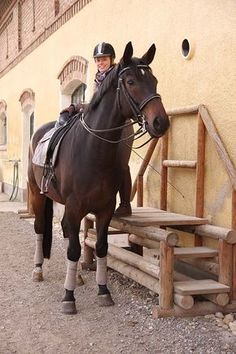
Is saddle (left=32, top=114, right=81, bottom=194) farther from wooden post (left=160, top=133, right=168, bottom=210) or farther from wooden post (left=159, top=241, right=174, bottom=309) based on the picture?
wooden post (left=159, top=241, right=174, bottom=309)

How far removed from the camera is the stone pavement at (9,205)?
447 inches

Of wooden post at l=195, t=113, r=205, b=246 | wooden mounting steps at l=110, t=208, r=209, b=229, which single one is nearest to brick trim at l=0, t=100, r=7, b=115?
wooden mounting steps at l=110, t=208, r=209, b=229

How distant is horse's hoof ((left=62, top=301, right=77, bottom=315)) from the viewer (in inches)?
161

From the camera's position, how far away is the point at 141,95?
11.2 ft

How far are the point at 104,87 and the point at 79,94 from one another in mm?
5207

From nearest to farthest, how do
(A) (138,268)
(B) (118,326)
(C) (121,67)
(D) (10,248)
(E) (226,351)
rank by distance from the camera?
(E) (226,351) < (C) (121,67) < (B) (118,326) < (A) (138,268) < (D) (10,248)

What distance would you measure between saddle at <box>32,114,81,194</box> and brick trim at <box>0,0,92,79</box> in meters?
3.89

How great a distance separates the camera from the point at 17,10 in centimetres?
1303

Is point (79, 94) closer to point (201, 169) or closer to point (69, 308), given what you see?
point (201, 169)

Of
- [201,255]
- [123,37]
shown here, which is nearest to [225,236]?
[201,255]

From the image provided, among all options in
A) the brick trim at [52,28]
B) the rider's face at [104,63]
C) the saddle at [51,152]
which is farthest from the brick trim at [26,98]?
the rider's face at [104,63]

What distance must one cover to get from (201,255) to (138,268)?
73 centimetres

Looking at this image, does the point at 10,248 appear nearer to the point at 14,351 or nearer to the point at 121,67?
the point at 14,351

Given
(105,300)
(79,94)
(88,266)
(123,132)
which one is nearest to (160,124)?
(123,132)
